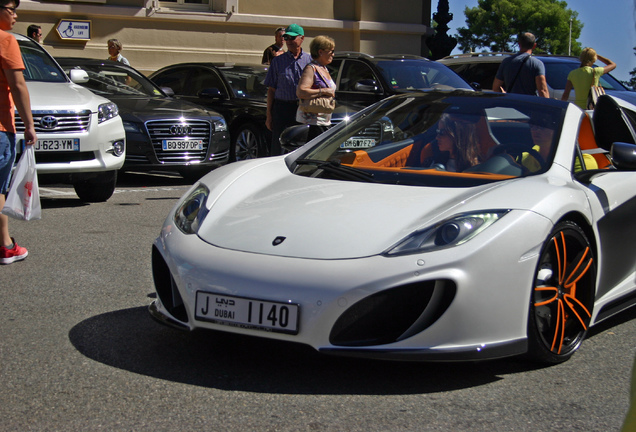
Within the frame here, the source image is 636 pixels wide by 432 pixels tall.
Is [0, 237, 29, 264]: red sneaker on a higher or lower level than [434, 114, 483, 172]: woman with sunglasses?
lower

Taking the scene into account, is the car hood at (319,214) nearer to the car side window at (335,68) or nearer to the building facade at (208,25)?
the car side window at (335,68)

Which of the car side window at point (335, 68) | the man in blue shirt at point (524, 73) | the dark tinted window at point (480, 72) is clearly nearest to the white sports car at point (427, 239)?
the man in blue shirt at point (524, 73)

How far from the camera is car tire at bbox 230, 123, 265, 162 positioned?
38.8 feet

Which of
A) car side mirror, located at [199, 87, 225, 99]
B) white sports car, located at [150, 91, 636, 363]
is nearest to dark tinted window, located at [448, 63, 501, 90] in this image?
car side mirror, located at [199, 87, 225, 99]

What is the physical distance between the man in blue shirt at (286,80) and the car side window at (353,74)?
3.11 meters

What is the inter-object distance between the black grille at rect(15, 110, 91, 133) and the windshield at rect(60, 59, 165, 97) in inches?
98.4

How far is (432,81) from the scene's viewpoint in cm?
1206

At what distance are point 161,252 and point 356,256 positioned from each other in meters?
0.97

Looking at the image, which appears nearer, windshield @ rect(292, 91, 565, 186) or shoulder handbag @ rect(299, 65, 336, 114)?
windshield @ rect(292, 91, 565, 186)

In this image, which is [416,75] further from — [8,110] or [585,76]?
[8,110]

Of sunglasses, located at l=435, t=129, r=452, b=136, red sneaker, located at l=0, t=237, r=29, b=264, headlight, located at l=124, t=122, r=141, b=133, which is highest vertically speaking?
sunglasses, located at l=435, t=129, r=452, b=136

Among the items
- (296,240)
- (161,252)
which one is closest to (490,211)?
(296,240)

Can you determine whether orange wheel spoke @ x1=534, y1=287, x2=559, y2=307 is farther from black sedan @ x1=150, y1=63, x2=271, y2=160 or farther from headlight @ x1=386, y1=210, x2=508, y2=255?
black sedan @ x1=150, y1=63, x2=271, y2=160

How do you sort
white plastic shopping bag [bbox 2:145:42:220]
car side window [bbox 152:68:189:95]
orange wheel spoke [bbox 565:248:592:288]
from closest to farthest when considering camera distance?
orange wheel spoke [bbox 565:248:592:288] < white plastic shopping bag [bbox 2:145:42:220] < car side window [bbox 152:68:189:95]
